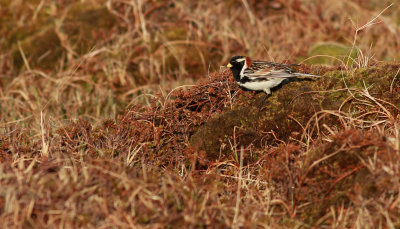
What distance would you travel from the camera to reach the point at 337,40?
11.4m

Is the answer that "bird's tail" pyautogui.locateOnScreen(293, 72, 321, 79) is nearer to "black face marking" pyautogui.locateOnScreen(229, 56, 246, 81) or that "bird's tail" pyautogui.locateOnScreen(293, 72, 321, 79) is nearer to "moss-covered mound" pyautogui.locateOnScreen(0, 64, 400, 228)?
"moss-covered mound" pyautogui.locateOnScreen(0, 64, 400, 228)

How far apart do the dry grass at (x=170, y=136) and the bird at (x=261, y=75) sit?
0.82ft

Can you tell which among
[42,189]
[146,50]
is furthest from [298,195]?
[146,50]

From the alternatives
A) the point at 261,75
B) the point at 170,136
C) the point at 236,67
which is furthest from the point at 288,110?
the point at 170,136

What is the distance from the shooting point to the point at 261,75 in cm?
589

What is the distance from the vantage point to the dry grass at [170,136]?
4.22 metres

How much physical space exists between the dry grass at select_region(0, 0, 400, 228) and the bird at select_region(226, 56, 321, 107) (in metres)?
0.25

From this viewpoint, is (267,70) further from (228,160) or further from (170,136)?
(170,136)

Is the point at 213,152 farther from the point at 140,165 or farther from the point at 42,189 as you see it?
the point at 42,189

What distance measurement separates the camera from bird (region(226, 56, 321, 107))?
5.83 meters

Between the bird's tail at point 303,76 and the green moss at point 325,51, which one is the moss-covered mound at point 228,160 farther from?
the green moss at point 325,51

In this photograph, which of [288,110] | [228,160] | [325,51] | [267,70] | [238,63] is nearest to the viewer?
[228,160]

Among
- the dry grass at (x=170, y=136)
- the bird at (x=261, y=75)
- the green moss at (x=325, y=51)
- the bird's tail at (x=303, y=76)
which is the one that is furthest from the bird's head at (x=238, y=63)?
the green moss at (x=325, y=51)

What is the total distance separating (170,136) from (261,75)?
1.32 metres
